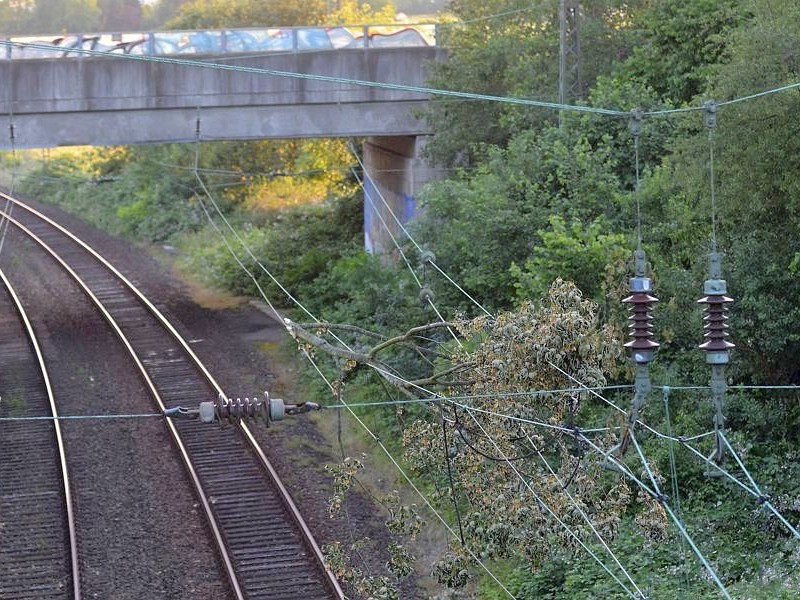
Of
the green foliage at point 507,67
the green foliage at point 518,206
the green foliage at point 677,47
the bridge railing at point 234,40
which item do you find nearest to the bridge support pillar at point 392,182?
the green foliage at point 507,67

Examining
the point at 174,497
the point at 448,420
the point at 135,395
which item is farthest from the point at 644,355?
the point at 135,395

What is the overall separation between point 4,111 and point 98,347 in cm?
571

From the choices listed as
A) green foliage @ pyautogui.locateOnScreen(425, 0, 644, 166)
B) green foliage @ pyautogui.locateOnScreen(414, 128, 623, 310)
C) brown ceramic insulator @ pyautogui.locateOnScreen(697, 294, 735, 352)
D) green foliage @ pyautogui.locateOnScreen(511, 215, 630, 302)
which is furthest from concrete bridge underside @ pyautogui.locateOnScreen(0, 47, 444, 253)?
brown ceramic insulator @ pyautogui.locateOnScreen(697, 294, 735, 352)

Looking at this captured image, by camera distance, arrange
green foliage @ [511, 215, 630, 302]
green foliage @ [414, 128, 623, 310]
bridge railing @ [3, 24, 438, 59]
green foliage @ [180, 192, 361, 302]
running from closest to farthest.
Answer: green foliage @ [511, 215, 630, 302] < green foliage @ [414, 128, 623, 310] < bridge railing @ [3, 24, 438, 59] < green foliage @ [180, 192, 361, 302]

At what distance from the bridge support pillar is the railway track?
572 cm

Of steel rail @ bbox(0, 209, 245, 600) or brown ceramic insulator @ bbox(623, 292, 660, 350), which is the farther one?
steel rail @ bbox(0, 209, 245, 600)

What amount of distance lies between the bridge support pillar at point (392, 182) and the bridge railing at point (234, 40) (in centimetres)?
257

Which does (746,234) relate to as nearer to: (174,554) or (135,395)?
(174,554)

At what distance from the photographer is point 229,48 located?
28.9 meters

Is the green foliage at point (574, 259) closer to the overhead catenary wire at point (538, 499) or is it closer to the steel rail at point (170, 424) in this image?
the steel rail at point (170, 424)

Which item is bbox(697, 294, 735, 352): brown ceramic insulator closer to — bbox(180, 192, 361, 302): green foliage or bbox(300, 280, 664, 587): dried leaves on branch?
bbox(300, 280, 664, 587): dried leaves on branch

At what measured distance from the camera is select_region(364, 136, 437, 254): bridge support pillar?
3034 centimetres

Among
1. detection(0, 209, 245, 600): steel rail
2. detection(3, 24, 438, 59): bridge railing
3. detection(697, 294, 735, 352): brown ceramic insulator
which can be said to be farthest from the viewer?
detection(3, 24, 438, 59): bridge railing

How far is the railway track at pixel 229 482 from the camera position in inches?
596
